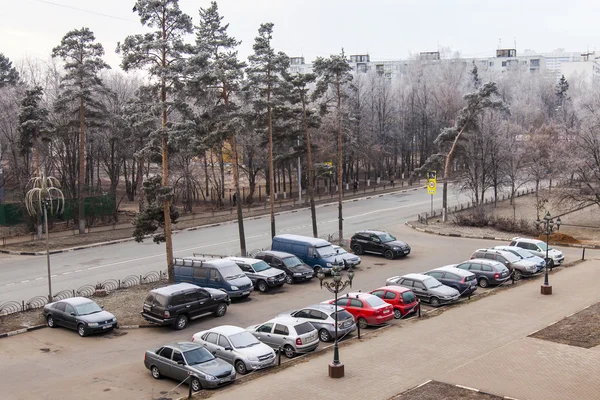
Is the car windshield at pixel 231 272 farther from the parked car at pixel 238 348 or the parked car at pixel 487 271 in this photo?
the parked car at pixel 487 271

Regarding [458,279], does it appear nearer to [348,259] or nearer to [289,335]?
[348,259]

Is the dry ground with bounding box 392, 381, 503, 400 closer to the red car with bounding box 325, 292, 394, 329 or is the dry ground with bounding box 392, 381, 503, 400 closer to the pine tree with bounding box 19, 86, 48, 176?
the red car with bounding box 325, 292, 394, 329

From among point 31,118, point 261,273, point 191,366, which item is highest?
point 31,118

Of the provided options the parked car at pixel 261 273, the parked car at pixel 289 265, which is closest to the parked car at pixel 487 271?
the parked car at pixel 289 265

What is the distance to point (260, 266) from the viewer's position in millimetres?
31094

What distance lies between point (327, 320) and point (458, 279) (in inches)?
346

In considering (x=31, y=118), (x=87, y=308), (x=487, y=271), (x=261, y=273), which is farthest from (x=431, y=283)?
(x=31, y=118)

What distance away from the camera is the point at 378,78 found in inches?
4222

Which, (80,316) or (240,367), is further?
(80,316)

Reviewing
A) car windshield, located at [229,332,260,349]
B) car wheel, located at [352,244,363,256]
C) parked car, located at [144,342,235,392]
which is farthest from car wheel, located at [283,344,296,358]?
car wheel, located at [352,244,363,256]

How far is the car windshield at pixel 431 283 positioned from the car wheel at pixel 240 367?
429 inches

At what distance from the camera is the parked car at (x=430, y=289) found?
26406 millimetres

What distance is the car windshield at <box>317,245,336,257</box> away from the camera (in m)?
33.9

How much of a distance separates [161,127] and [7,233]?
87.4ft
